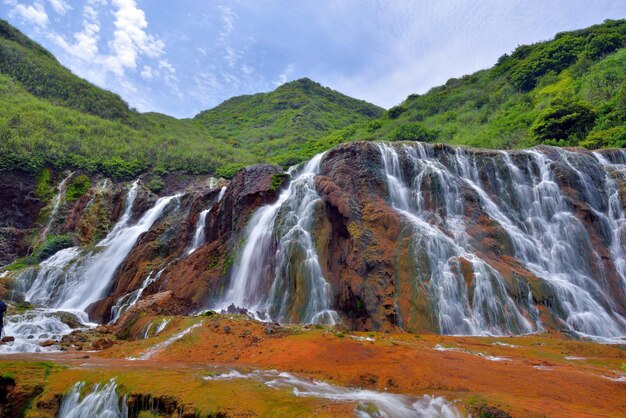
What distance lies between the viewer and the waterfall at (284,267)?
47.7ft

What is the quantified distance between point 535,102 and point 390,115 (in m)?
23.8

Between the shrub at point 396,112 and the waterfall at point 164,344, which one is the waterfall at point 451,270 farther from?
A: the shrub at point 396,112

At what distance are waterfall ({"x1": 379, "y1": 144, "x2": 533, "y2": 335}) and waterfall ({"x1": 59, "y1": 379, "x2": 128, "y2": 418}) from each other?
9.57m

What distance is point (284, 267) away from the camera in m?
16.1

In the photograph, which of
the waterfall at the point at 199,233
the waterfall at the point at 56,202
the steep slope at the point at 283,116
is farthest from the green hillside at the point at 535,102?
the waterfall at the point at 56,202

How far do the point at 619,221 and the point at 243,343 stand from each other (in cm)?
1849

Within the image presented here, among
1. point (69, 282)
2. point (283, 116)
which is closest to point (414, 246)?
point (69, 282)

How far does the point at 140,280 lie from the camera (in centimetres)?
2036

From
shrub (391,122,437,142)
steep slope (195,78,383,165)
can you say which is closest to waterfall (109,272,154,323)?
shrub (391,122,437,142)

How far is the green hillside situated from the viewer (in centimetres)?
2833

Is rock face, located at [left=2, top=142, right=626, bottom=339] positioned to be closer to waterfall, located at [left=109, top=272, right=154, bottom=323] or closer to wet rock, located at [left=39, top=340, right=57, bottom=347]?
waterfall, located at [left=109, top=272, right=154, bottom=323]

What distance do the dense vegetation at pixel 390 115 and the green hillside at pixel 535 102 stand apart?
0.37 ft

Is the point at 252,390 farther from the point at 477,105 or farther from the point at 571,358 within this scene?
the point at 477,105

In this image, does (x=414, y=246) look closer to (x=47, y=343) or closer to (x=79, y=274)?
(x=47, y=343)
